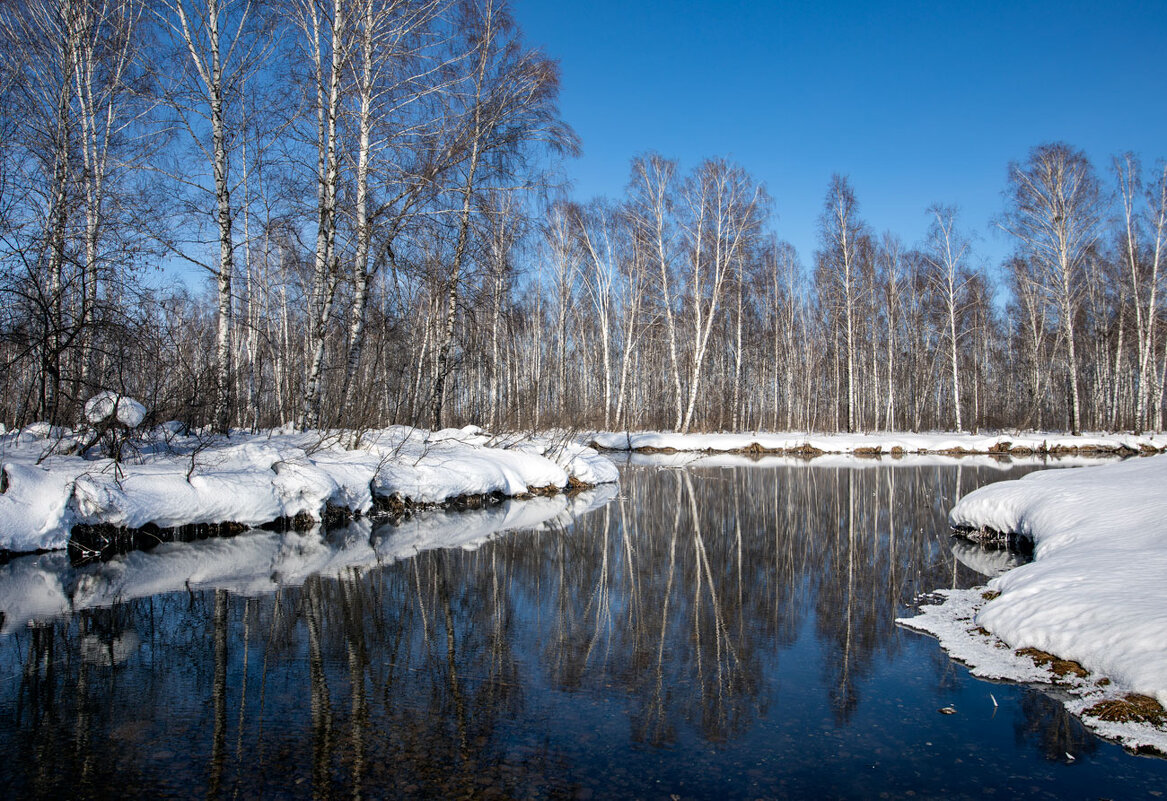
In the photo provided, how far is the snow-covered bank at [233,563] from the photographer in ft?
18.9

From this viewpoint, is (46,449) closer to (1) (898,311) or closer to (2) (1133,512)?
(2) (1133,512)

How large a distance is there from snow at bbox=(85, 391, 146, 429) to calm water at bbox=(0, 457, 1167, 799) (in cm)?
168

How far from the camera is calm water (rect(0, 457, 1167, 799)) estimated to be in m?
2.98

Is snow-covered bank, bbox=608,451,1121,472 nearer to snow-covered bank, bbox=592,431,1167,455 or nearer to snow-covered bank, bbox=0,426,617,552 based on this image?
snow-covered bank, bbox=592,431,1167,455

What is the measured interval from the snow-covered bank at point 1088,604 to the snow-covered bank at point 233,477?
7.29 metres

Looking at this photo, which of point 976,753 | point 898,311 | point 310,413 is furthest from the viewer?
point 898,311

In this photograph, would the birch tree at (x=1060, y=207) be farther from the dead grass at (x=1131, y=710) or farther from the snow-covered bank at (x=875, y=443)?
the dead grass at (x=1131, y=710)

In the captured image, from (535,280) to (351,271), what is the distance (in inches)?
861

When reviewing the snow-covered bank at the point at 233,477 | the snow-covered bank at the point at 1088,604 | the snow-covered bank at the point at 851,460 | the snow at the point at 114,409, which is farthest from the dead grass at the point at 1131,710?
the snow-covered bank at the point at 851,460

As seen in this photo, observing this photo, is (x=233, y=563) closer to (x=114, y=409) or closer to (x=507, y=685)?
(x=114, y=409)

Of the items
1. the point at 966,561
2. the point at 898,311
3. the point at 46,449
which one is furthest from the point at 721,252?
the point at 46,449

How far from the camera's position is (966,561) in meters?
7.54

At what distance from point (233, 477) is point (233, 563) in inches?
74.2

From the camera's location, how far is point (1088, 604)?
4.29m
